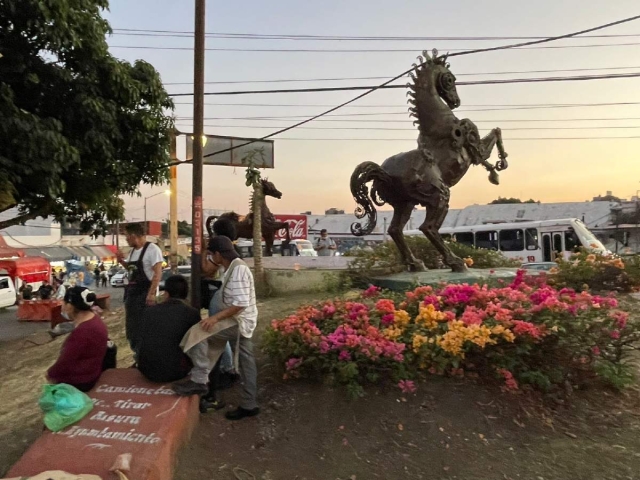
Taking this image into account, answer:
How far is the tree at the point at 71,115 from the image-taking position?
289 inches

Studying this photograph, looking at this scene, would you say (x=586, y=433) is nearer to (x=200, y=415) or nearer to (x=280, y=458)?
(x=280, y=458)

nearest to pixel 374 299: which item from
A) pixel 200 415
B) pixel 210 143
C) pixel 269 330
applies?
pixel 269 330

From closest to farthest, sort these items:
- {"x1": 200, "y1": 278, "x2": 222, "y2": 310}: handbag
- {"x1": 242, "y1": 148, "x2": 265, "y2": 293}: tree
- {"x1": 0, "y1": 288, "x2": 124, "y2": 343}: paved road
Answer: {"x1": 200, "y1": 278, "x2": 222, "y2": 310}: handbag → {"x1": 242, "y1": 148, "x2": 265, "y2": 293}: tree → {"x1": 0, "y1": 288, "x2": 124, "y2": 343}: paved road

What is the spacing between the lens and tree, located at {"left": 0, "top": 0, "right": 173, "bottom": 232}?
7332mm

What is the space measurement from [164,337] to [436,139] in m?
5.10

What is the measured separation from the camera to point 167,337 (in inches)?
159

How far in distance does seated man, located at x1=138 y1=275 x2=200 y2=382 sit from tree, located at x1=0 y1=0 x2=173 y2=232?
4.48m

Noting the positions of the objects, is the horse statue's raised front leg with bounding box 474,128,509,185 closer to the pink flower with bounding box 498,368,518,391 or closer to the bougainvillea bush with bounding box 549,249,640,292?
the bougainvillea bush with bounding box 549,249,640,292

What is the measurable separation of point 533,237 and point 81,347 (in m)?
19.3

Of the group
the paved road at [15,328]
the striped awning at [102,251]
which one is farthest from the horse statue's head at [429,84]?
the striped awning at [102,251]

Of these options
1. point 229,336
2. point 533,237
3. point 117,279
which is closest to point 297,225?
point 117,279

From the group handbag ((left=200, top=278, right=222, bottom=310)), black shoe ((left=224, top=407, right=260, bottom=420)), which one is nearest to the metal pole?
handbag ((left=200, top=278, right=222, bottom=310))

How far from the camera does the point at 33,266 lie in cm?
2442

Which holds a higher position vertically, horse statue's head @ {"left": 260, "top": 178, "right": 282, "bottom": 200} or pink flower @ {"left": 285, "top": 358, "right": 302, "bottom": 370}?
horse statue's head @ {"left": 260, "top": 178, "right": 282, "bottom": 200}
